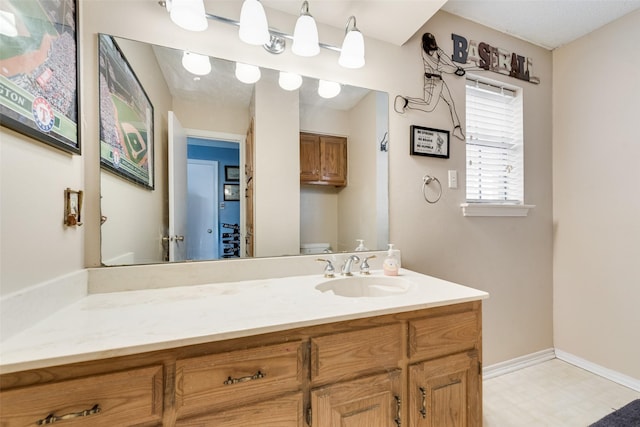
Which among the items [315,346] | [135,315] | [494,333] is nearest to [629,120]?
[494,333]

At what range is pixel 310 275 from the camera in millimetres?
1385

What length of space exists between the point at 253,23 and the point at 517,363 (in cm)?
273

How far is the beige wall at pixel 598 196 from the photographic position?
170 centimetres

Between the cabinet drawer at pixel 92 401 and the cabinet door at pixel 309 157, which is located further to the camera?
the cabinet door at pixel 309 157

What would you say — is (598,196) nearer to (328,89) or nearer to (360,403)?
(328,89)

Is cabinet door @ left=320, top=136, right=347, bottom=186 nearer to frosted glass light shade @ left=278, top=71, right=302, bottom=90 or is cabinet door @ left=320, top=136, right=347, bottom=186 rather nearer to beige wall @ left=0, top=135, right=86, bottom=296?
frosted glass light shade @ left=278, top=71, right=302, bottom=90

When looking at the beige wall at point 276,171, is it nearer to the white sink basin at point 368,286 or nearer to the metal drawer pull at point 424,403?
the white sink basin at point 368,286

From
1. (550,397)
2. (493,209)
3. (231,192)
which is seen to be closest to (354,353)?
(231,192)

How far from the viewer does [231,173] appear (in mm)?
1341

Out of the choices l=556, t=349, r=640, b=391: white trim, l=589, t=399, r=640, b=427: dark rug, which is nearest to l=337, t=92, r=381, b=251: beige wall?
l=589, t=399, r=640, b=427: dark rug

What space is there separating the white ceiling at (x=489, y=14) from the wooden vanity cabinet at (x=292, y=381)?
1440mm

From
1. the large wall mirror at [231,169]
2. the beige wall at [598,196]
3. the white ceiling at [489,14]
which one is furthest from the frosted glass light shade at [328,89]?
the beige wall at [598,196]

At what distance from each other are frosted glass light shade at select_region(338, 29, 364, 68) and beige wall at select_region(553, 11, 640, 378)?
1.78 meters

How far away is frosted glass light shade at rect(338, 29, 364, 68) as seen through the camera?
1.34 meters
